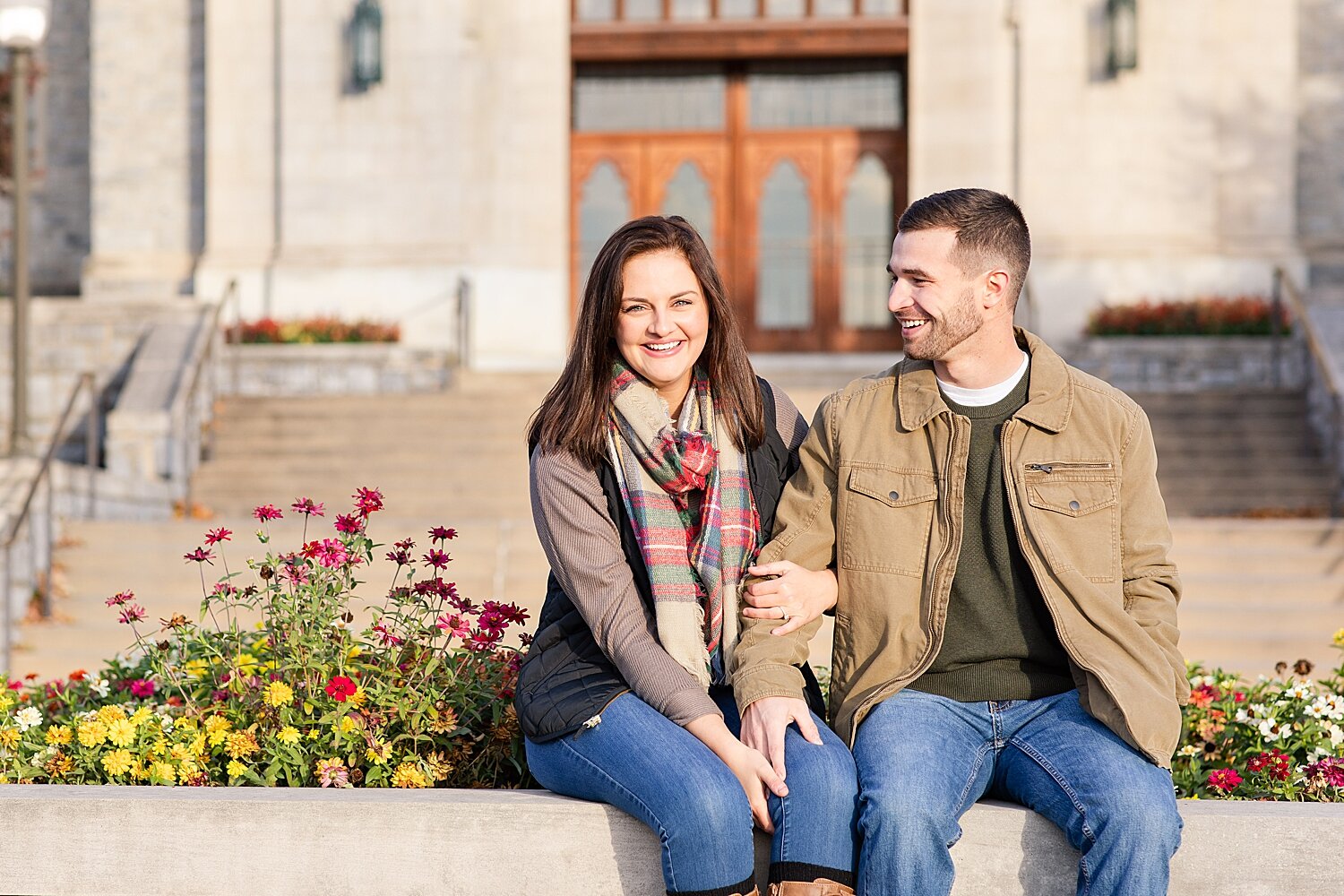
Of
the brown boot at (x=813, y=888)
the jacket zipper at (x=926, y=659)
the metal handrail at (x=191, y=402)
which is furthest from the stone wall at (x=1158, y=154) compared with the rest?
the brown boot at (x=813, y=888)

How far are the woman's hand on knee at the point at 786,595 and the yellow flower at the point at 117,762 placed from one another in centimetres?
164

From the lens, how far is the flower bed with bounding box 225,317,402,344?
14.5 meters

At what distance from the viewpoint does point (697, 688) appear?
341 centimetres

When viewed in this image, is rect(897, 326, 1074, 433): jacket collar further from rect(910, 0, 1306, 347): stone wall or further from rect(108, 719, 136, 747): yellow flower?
rect(910, 0, 1306, 347): stone wall

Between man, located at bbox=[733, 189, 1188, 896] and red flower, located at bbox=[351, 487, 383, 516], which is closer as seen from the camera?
man, located at bbox=[733, 189, 1188, 896]

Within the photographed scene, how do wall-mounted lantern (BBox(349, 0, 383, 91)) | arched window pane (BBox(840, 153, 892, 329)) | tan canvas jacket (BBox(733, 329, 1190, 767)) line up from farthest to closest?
arched window pane (BBox(840, 153, 892, 329)) → wall-mounted lantern (BBox(349, 0, 383, 91)) → tan canvas jacket (BBox(733, 329, 1190, 767))

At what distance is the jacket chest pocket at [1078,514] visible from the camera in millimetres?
3451

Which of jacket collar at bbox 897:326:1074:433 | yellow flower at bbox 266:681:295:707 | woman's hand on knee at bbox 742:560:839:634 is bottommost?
yellow flower at bbox 266:681:295:707

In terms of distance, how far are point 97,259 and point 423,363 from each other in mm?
5053

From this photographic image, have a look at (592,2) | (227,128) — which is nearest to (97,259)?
(227,128)

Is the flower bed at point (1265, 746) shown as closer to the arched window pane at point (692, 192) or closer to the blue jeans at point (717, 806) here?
the blue jeans at point (717, 806)

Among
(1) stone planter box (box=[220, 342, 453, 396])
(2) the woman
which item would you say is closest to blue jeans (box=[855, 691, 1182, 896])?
(2) the woman

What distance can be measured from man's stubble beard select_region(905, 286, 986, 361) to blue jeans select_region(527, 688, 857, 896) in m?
0.93

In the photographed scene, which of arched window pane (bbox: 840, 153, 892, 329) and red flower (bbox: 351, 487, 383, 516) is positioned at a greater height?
arched window pane (bbox: 840, 153, 892, 329)
